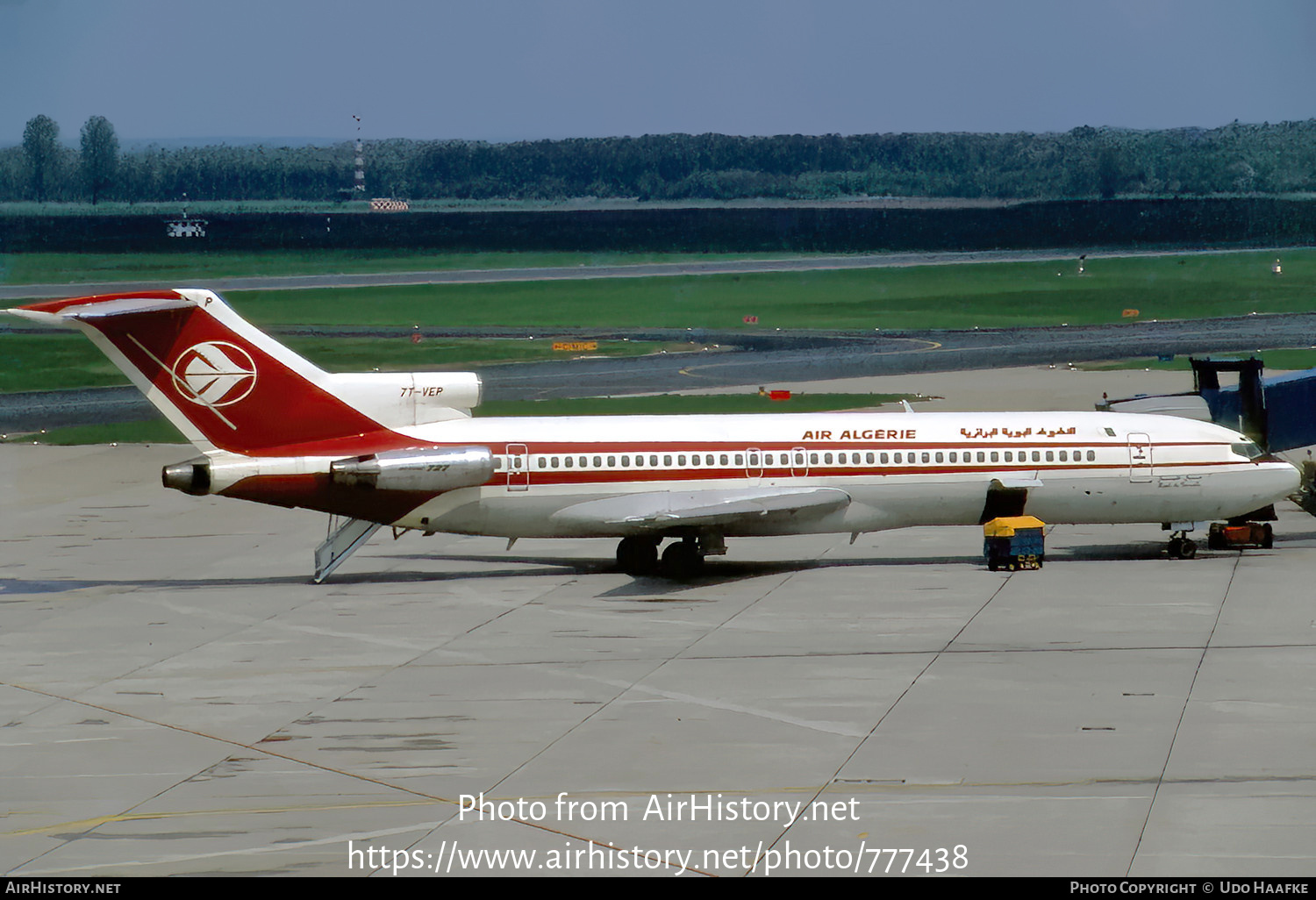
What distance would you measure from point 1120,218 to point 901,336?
333 feet

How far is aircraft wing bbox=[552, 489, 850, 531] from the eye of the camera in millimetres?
35500

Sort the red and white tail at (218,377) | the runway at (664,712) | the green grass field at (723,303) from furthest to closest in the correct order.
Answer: the green grass field at (723,303), the red and white tail at (218,377), the runway at (664,712)

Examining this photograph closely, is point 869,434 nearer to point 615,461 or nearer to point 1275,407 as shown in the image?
point 615,461

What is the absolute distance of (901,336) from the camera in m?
91.4

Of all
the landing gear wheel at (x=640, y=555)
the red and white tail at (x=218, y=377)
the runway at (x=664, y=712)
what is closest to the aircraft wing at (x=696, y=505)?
the landing gear wheel at (x=640, y=555)

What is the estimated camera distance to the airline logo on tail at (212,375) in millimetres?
34844

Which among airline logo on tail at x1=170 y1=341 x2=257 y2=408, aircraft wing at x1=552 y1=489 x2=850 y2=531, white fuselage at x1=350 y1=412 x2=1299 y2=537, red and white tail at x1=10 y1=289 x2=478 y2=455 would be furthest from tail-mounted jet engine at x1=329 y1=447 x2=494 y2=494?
airline logo on tail at x1=170 y1=341 x2=257 y2=408

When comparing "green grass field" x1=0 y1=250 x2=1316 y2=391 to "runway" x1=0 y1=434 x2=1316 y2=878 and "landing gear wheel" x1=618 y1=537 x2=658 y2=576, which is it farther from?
"runway" x1=0 y1=434 x2=1316 y2=878

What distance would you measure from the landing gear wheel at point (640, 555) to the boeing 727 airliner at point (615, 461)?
43 millimetres

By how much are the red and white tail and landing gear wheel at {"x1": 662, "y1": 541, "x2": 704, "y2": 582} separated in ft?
25.1

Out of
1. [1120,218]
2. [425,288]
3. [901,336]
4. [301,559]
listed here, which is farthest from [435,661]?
[1120,218]

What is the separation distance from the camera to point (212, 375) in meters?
34.9

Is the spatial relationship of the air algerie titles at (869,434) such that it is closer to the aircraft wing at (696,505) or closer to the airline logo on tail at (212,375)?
the aircraft wing at (696,505)

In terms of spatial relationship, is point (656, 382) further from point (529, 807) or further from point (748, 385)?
point (529, 807)
